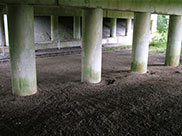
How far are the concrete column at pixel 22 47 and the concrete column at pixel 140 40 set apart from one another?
6.13 m

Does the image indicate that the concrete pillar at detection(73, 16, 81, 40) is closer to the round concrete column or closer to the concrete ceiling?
the round concrete column

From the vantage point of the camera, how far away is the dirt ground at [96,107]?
18.2 ft

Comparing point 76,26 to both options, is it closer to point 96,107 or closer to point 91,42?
point 91,42

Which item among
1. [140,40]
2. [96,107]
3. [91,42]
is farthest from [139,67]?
[96,107]

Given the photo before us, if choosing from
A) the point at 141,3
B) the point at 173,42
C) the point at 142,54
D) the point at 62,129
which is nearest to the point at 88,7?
the point at 141,3

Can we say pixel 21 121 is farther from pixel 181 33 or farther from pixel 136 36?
pixel 181 33

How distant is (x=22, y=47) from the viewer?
7262mm

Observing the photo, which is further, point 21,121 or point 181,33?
point 181,33

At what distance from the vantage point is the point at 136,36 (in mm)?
11180

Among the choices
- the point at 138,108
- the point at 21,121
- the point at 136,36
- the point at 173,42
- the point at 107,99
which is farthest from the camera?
the point at 173,42

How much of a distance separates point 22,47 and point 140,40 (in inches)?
264

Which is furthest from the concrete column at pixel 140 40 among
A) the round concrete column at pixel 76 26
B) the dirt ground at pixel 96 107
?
the round concrete column at pixel 76 26

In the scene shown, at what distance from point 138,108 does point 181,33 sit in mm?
8708

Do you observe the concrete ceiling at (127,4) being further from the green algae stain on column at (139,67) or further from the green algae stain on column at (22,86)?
the green algae stain on column at (139,67)
